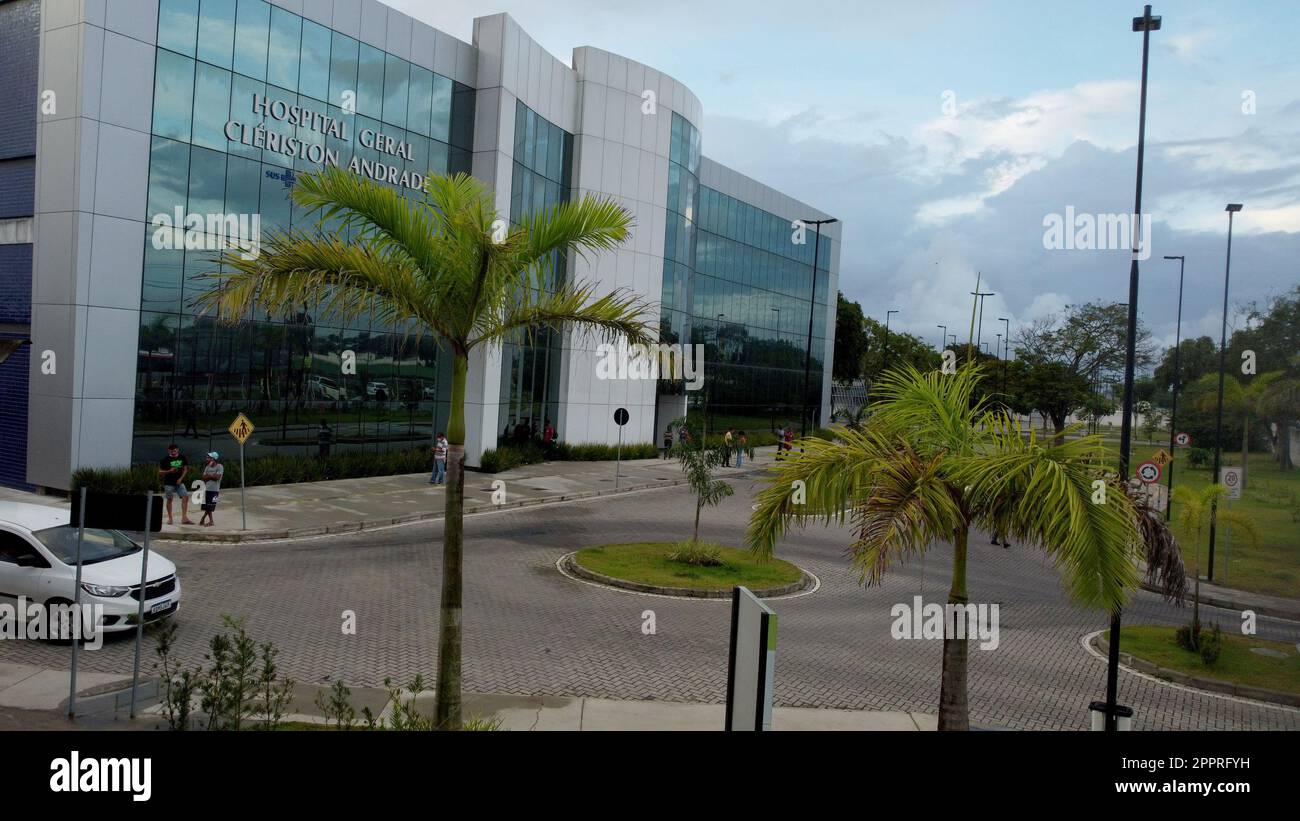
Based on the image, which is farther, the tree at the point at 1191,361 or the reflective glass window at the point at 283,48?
the tree at the point at 1191,361

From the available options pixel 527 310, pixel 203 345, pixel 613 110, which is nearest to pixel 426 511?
pixel 203 345

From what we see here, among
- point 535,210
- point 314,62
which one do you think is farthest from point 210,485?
point 535,210

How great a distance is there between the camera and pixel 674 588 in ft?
54.4

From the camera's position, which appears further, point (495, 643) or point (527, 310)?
point (495, 643)

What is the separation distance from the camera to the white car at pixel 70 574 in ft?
38.5

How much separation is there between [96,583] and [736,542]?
14370 mm

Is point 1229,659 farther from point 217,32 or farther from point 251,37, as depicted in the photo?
point 251,37

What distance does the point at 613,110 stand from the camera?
1548 inches

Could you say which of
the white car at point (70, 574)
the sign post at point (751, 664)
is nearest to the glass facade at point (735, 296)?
the white car at point (70, 574)

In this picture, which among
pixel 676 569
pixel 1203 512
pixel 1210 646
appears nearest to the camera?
pixel 1210 646

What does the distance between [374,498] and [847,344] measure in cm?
6327

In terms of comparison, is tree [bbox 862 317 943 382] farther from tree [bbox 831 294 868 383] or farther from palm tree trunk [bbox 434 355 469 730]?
palm tree trunk [bbox 434 355 469 730]

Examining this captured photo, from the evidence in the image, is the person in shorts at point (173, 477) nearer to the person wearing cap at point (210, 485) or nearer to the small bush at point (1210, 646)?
the person wearing cap at point (210, 485)
